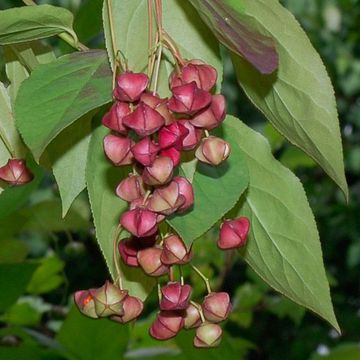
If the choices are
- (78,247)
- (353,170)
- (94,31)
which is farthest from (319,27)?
(94,31)

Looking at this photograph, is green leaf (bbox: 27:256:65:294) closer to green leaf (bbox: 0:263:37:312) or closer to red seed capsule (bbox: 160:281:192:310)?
green leaf (bbox: 0:263:37:312)

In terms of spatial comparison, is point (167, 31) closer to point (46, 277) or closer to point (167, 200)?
point (167, 200)

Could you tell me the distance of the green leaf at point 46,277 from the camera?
2232 mm

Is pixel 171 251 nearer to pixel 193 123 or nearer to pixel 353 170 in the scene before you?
pixel 193 123

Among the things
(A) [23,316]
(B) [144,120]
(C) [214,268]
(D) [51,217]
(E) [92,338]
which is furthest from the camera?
(C) [214,268]

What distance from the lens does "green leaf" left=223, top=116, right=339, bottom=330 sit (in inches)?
37.0

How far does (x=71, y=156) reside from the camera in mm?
939

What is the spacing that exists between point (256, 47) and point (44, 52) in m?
0.29

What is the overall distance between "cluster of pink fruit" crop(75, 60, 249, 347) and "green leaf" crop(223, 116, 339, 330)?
0.05m

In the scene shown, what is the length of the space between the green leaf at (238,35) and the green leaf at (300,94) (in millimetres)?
68

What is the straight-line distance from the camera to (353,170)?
5.41m

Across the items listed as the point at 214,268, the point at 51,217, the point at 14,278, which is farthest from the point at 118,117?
the point at 214,268

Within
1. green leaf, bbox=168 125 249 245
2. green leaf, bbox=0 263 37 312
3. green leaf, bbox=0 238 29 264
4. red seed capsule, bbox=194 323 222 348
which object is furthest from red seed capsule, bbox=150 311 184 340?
green leaf, bbox=0 238 29 264

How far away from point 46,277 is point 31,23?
1.46m
